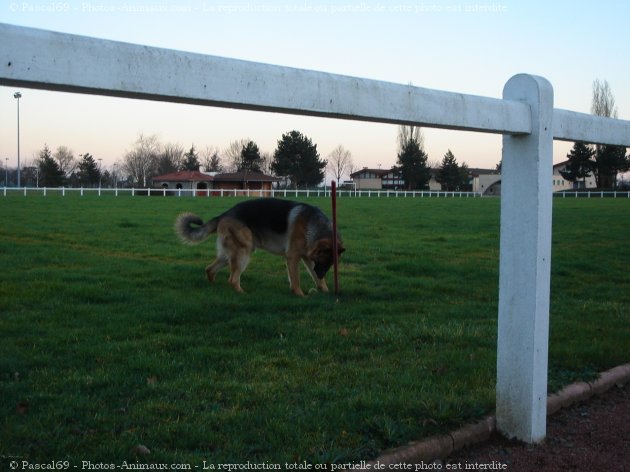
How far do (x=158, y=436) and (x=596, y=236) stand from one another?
1647 centimetres

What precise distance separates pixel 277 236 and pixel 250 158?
77.0 m

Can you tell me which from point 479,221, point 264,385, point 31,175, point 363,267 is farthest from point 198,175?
point 264,385

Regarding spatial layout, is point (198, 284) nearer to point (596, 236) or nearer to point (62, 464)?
point (62, 464)

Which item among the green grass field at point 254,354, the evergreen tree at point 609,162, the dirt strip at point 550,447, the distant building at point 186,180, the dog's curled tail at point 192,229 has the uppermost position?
the evergreen tree at point 609,162

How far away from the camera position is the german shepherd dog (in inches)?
346

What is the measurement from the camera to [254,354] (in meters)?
5.38

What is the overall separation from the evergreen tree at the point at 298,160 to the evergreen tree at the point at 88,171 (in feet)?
70.7

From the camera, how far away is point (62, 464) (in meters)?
3.16

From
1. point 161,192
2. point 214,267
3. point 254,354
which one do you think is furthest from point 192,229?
point 161,192

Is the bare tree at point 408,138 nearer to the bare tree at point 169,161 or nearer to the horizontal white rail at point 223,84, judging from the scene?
the bare tree at point 169,161

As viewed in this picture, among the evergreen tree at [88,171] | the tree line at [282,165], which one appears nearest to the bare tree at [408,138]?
the tree line at [282,165]

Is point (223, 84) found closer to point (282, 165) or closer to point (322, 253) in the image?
point (322, 253)

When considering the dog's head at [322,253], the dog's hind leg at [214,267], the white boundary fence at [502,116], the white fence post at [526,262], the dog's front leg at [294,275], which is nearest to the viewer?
the white boundary fence at [502,116]

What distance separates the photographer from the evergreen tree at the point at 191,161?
295ft
